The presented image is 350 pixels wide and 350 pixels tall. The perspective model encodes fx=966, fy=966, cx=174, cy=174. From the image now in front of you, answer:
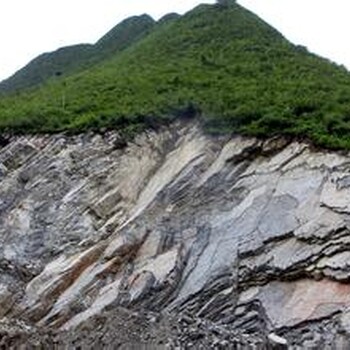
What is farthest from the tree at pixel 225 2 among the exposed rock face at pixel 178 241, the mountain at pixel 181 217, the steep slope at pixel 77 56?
the exposed rock face at pixel 178 241

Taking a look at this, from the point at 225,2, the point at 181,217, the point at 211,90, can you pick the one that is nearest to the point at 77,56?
the point at 225,2

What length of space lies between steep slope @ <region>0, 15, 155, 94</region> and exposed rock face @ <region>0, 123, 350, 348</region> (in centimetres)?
2551

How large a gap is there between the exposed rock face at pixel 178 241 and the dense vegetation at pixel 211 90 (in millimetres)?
798

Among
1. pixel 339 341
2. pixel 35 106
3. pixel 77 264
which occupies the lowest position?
pixel 339 341

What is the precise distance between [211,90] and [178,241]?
9510 mm

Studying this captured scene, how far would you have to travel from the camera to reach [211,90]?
104 feet

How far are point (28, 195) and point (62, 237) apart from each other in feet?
7.91

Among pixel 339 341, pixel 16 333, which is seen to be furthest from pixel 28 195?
pixel 339 341

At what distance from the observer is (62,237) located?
25.2 meters

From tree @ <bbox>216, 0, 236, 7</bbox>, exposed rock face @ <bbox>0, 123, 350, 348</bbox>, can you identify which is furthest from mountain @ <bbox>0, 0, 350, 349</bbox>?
tree @ <bbox>216, 0, 236, 7</bbox>

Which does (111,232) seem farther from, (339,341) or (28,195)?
(339,341)

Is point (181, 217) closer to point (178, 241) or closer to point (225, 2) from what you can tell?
point (178, 241)

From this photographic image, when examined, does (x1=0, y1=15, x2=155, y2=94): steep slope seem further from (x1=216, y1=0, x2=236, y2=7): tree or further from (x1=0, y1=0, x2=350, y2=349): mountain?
(x1=0, y1=0, x2=350, y2=349): mountain

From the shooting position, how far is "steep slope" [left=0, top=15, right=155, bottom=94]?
54.9 m
